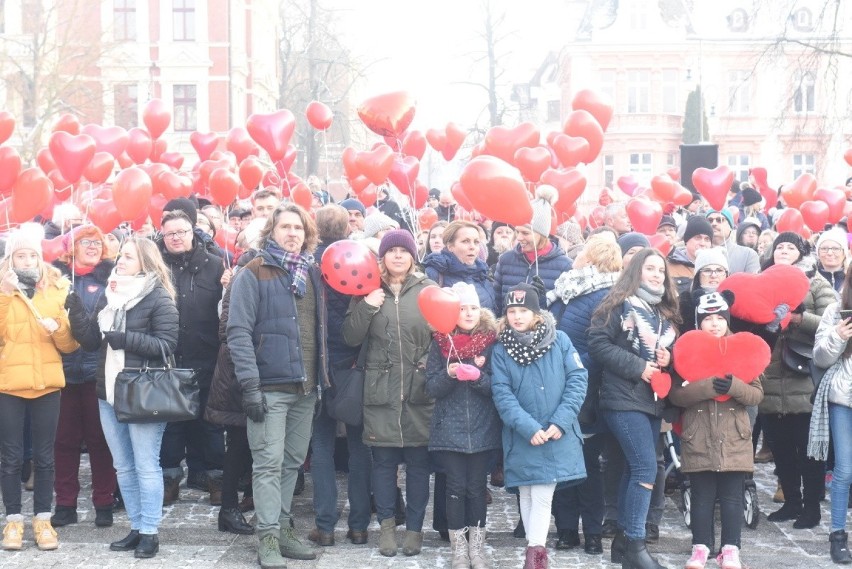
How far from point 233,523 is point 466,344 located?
6.31 ft

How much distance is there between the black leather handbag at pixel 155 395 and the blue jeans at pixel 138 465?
152mm

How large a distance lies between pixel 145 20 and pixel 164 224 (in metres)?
44.0

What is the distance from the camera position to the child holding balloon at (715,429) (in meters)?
6.34

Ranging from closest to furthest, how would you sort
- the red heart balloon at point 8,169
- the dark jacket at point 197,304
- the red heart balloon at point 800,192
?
the dark jacket at point 197,304, the red heart balloon at point 8,169, the red heart balloon at point 800,192

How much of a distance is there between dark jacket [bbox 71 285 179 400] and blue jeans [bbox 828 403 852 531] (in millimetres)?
3977

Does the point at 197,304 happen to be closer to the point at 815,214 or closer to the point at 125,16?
the point at 815,214

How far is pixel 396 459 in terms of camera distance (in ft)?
22.5

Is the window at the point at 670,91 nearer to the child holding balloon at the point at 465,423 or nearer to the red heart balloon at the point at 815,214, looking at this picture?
the red heart balloon at the point at 815,214

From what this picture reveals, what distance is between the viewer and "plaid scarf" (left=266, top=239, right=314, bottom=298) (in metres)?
6.56

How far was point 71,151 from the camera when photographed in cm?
906

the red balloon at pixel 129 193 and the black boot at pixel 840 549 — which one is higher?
the red balloon at pixel 129 193

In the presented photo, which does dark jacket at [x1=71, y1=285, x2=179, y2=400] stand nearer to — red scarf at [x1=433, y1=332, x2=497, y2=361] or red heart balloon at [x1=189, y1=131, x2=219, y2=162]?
red scarf at [x1=433, y1=332, x2=497, y2=361]

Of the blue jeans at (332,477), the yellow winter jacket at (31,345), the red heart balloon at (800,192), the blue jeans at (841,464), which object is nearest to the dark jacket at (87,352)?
the yellow winter jacket at (31,345)

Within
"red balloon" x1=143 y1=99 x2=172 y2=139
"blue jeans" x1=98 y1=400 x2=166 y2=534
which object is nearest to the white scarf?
"blue jeans" x1=98 y1=400 x2=166 y2=534
